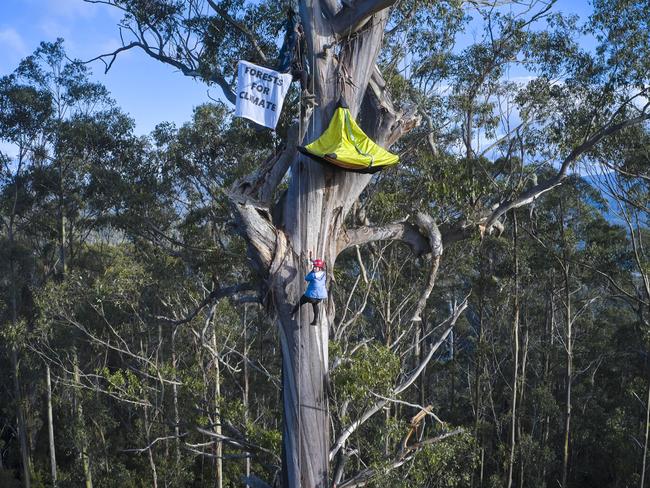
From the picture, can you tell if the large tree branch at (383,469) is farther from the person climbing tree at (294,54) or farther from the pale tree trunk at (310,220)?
the person climbing tree at (294,54)

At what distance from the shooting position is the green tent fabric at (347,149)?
450 centimetres

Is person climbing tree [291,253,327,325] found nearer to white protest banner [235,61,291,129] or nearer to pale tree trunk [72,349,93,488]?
white protest banner [235,61,291,129]

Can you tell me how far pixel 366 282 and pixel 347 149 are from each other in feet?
18.0

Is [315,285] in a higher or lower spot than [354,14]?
lower

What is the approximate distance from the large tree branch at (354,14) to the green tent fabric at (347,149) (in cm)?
64

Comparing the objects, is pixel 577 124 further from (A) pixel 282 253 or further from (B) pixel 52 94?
(B) pixel 52 94

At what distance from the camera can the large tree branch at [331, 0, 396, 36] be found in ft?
15.7

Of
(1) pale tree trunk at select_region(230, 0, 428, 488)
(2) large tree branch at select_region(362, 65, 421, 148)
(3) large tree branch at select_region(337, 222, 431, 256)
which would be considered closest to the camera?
(1) pale tree trunk at select_region(230, 0, 428, 488)

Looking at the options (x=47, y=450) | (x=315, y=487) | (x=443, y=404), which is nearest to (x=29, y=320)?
(x=47, y=450)

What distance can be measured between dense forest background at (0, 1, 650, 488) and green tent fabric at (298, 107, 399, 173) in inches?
42.5

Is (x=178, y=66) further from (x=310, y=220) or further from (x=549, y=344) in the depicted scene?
(x=549, y=344)

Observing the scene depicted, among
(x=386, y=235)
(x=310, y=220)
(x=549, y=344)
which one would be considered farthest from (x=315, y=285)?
(x=549, y=344)

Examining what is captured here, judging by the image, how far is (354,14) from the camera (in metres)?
4.90

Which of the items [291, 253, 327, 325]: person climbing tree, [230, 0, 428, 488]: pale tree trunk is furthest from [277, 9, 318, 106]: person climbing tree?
[291, 253, 327, 325]: person climbing tree
